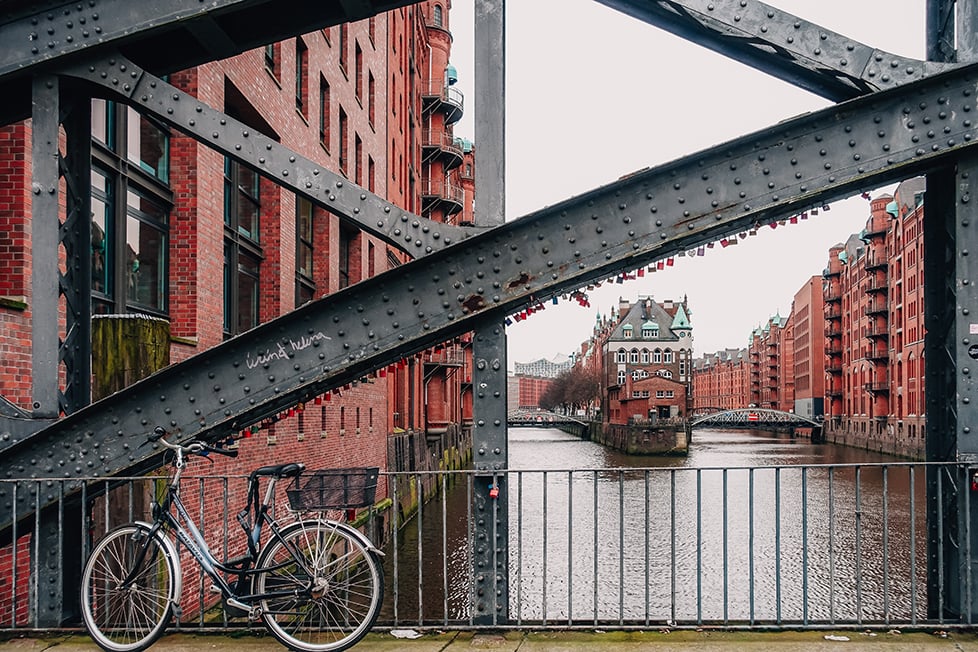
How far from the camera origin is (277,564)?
5.05m

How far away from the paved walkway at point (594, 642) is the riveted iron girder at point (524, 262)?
1.02 meters

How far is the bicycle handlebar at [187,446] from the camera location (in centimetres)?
498

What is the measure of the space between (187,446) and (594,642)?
251 cm

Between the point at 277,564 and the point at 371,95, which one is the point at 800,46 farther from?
the point at 371,95

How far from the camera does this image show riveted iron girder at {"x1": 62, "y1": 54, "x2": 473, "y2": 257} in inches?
201

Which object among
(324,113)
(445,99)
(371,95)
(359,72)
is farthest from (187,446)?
(445,99)

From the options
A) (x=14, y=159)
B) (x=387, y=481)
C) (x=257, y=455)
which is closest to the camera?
(x=14, y=159)

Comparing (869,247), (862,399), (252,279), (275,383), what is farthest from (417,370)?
(862,399)

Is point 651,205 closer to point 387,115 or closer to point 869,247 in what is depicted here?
point 387,115

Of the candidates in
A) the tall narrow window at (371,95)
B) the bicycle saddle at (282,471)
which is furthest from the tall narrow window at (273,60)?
the bicycle saddle at (282,471)

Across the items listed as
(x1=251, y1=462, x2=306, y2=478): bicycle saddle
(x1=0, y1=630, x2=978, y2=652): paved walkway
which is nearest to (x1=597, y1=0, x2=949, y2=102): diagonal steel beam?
(x1=0, y1=630, x2=978, y2=652): paved walkway

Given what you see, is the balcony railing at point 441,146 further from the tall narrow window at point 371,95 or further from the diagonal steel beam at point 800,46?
the diagonal steel beam at point 800,46

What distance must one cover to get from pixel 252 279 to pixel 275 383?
36.1ft

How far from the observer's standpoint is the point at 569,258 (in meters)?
5.07
